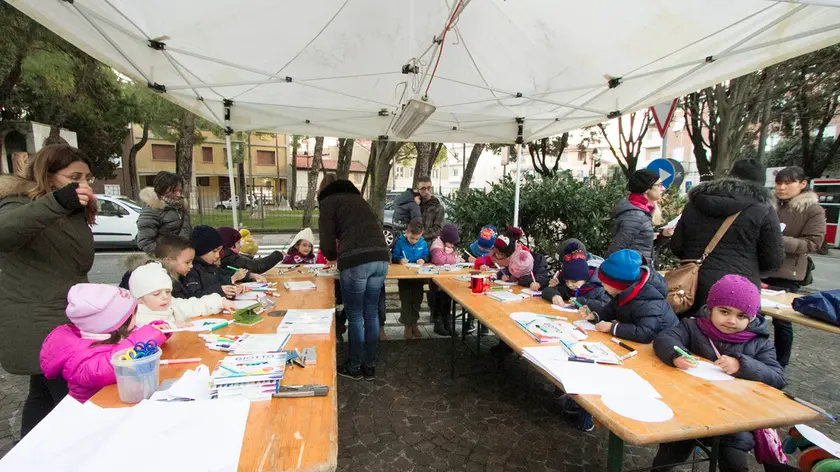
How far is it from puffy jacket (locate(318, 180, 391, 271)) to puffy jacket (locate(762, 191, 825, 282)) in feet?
11.2

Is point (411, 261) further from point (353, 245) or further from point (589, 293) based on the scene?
point (589, 293)

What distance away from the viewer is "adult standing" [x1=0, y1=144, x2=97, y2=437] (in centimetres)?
174

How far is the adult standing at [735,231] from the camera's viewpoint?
255 cm

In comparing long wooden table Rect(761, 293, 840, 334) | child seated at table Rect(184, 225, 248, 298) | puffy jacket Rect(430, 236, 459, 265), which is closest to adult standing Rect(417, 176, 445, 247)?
puffy jacket Rect(430, 236, 459, 265)

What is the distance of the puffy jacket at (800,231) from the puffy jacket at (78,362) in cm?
460

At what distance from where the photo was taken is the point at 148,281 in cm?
217

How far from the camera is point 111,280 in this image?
7359 millimetres

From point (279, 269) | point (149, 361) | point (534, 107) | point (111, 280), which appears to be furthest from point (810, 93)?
point (111, 280)

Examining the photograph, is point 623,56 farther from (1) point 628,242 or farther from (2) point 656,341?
(2) point 656,341

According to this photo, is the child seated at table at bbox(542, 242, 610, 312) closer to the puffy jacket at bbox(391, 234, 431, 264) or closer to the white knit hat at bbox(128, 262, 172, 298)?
the puffy jacket at bbox(391, 234, 431, 264)

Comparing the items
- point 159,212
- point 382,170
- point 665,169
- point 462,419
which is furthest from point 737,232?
point 382,170

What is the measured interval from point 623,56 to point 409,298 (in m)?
3.22

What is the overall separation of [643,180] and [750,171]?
68cm

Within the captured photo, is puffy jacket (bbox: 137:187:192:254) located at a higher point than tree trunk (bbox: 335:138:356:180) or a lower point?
lower
